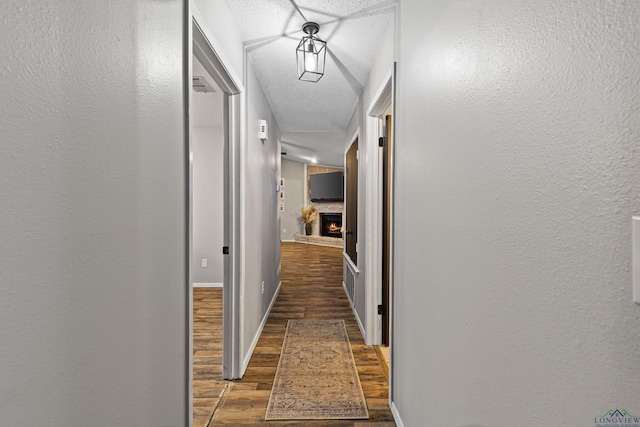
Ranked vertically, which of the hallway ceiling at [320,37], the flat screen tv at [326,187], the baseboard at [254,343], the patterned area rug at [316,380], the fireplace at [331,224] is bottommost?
the patterned area rug at [316,380]

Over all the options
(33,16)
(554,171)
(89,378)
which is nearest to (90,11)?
(33,16)

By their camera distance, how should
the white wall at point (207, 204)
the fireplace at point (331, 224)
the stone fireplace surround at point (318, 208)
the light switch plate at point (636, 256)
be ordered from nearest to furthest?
the light switch plate at point (636, 256), the white wall at point (207, 204), the stone fireplace surround at point (318, 208), the fireplace at point (331, 224)

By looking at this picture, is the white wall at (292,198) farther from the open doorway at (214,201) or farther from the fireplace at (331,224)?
the open doorway at (214,201)

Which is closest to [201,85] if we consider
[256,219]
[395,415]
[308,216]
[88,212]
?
[256,219]

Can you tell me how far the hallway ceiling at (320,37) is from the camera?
1911 millimetres

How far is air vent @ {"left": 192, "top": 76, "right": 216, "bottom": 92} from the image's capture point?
3.16 m

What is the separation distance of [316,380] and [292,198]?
821 centimetres

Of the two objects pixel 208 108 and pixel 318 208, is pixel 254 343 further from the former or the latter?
pixel 318 208

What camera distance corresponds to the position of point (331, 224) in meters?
10.1

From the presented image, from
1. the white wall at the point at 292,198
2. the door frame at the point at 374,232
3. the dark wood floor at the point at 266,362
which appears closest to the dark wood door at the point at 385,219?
the door frame at the point at 374,232

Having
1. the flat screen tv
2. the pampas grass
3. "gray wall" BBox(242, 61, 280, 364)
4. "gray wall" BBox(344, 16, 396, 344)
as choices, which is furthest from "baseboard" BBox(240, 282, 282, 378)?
the pampas grass

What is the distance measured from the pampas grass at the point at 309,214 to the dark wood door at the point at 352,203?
5615 mm

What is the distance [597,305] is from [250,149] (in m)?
2.43

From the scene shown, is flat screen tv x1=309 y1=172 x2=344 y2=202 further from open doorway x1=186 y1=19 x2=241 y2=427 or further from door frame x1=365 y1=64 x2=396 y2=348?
door frame x1=365 y1=64 x2=396 y2=348
